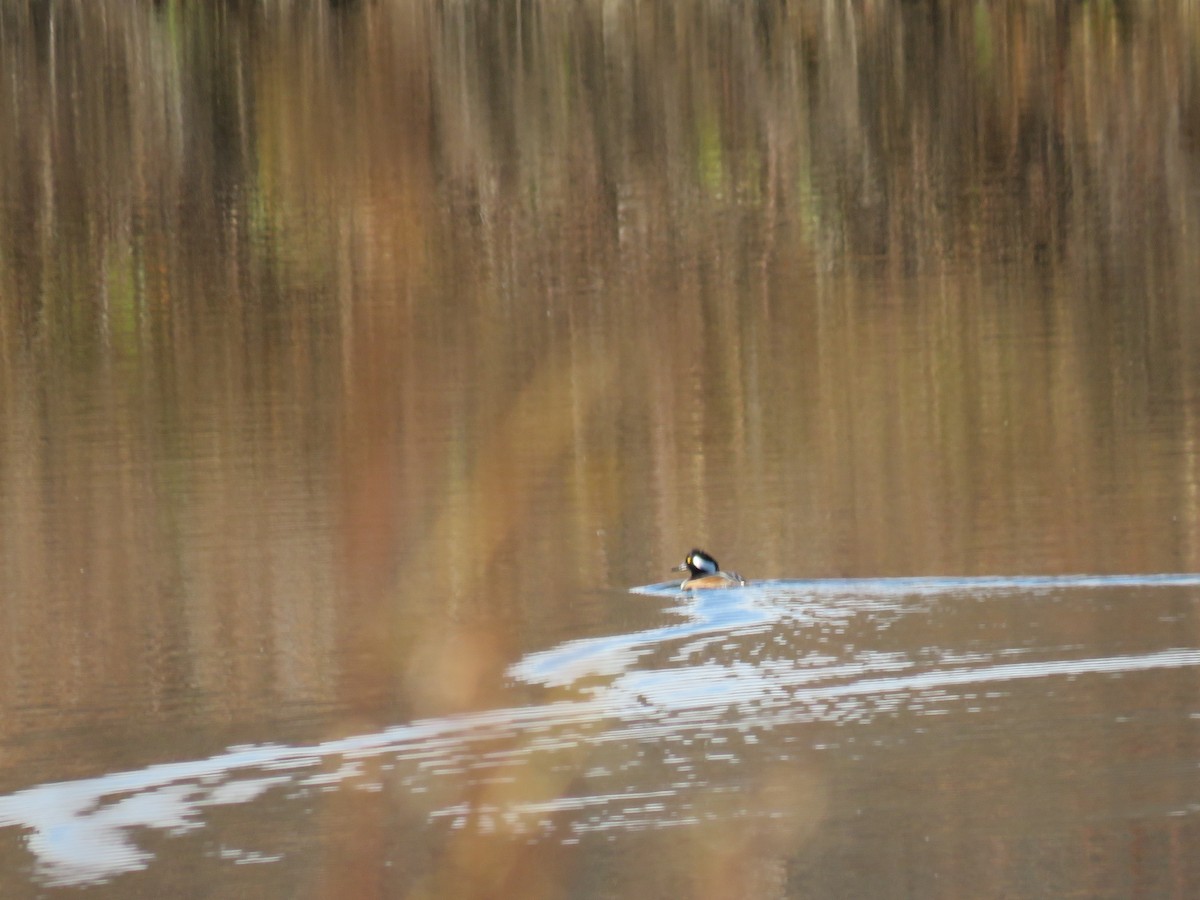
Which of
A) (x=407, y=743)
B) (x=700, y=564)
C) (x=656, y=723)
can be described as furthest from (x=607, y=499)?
(x=407, y=743)

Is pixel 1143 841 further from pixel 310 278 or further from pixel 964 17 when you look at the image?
pixel 964 17

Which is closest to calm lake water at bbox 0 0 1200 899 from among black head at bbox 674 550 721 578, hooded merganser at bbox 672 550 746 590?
hooded merganser at bbox 672 550 746 590

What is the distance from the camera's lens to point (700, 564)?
40.9ft

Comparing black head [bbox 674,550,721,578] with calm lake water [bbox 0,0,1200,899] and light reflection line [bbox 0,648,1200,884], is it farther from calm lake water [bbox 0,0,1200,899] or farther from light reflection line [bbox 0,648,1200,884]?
light reflection line [bbox 0,648,1200,884]

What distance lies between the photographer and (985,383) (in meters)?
18.3

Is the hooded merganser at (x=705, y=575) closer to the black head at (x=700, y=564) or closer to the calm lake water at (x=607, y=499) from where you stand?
the black head at (x=700, y=564)

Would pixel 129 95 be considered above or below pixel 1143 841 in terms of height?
above

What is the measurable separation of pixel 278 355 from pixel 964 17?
26.3 meters

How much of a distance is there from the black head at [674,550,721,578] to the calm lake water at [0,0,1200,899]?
34 centimetres

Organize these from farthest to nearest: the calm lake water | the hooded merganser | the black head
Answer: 1. the black head
2. the hooded merganser
3. the calm lake water

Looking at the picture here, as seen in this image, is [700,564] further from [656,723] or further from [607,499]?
[656,723]

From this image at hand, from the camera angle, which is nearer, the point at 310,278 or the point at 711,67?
the point at 310,278

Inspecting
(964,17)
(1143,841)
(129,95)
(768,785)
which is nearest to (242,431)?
(768,785)

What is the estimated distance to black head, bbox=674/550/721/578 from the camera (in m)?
12.5
